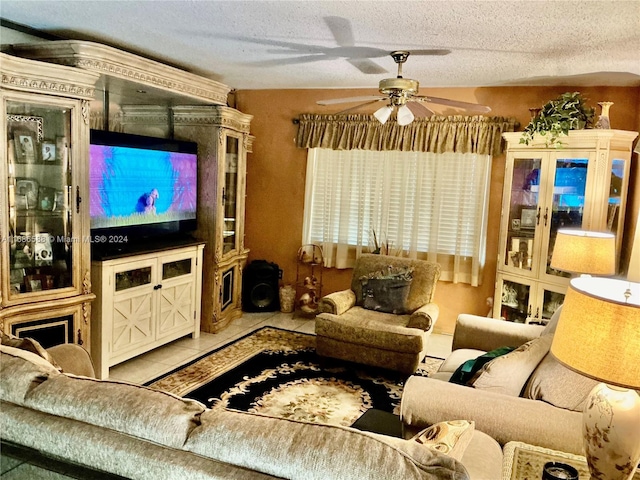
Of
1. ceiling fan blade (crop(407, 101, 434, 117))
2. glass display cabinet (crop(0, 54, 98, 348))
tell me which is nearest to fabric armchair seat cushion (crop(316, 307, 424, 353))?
ceiling fan blade (crop(407, 101, 434, 117))

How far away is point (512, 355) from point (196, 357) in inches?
108

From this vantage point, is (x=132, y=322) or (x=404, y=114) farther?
(x=132, y=322)

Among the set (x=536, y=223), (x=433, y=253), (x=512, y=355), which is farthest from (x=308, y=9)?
(x=433, y=253)

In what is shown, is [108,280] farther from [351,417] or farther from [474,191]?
[474,191]

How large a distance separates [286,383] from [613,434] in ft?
8.76

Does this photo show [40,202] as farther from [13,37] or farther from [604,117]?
[604,117]

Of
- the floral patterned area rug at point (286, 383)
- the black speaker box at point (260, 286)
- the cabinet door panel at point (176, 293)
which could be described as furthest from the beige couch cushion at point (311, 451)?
the black speaker box at point (260, 286)

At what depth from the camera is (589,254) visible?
3.43m

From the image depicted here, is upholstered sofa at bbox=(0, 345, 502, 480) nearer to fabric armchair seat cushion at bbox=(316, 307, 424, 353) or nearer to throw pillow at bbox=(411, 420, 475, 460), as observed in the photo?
throw pillow at bbox=(411, 420, 475, 460)

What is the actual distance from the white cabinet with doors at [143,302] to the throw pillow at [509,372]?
2.63 m

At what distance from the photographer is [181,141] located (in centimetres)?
473

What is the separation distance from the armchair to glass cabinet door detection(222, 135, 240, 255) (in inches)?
53.7

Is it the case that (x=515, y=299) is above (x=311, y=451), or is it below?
below

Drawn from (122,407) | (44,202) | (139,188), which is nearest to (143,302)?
(139,188)
